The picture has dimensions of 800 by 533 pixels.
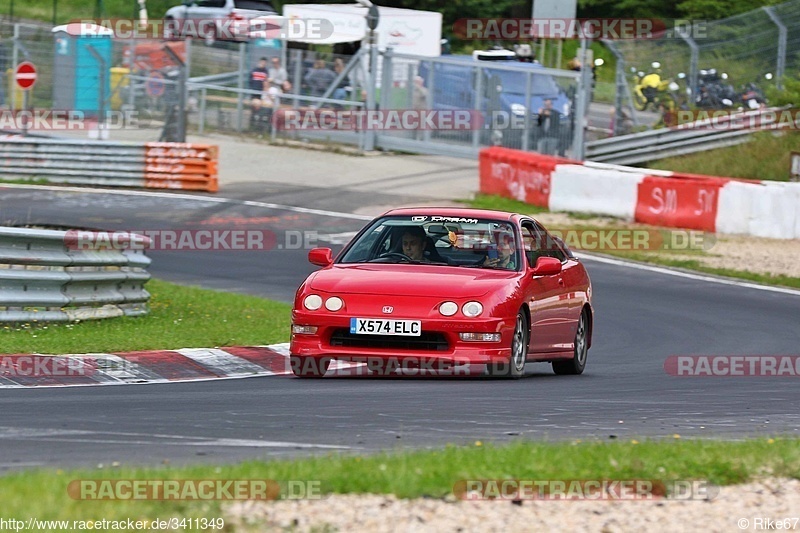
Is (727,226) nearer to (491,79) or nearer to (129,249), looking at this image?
(491,79)

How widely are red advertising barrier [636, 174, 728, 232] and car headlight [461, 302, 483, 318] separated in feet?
45.0

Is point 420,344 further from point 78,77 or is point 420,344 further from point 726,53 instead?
point 78,77

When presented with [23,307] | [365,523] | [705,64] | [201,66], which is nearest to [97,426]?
[365,523]

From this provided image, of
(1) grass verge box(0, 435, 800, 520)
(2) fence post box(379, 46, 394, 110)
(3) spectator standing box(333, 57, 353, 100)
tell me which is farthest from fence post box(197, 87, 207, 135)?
(1) grass verge box(0, 435, 800, 520)

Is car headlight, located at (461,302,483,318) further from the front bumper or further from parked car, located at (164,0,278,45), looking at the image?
parked car, located at (164,0,278,45)

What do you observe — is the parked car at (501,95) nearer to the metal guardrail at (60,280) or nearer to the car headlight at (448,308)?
the metal guardrail at (60,280)

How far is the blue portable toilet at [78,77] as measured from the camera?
29.5m

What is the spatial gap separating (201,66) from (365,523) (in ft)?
93.4

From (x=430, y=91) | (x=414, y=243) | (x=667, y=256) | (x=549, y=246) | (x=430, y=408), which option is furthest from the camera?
(x=430, y=91)

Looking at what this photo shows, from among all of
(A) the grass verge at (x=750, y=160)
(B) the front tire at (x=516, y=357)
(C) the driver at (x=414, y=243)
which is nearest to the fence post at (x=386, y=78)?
(A) the grass verge at (x=750, y=160)

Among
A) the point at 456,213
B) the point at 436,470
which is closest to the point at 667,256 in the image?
the point at 456,213

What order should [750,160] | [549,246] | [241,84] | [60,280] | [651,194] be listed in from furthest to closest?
[241,84], [750,160], [651,194], [60,280], [549,246]

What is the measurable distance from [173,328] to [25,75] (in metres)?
17.8

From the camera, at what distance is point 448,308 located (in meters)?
9.95
